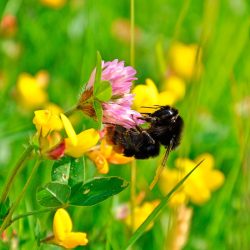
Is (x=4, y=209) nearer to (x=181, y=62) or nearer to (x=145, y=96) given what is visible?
(x=145, y=96)

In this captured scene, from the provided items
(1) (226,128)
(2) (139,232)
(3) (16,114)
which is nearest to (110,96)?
(2) (139,232)

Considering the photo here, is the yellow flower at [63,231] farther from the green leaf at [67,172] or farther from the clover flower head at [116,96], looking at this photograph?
the clover flower head at [116,96]

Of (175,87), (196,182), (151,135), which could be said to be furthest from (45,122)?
(175,87)

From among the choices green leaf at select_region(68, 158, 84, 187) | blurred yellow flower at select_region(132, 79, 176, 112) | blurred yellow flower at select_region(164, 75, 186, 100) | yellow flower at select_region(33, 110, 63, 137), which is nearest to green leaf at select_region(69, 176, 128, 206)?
green leaf at select_region(68, 158, 84, 187)

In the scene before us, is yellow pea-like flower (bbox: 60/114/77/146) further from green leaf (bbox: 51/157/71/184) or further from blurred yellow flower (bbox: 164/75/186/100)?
blurred yellow flower (bbox: 164/75/186/100)

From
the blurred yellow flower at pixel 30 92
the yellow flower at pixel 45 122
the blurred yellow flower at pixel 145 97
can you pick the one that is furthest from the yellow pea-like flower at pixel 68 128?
the blurred yellow flower at pixel 30 92
